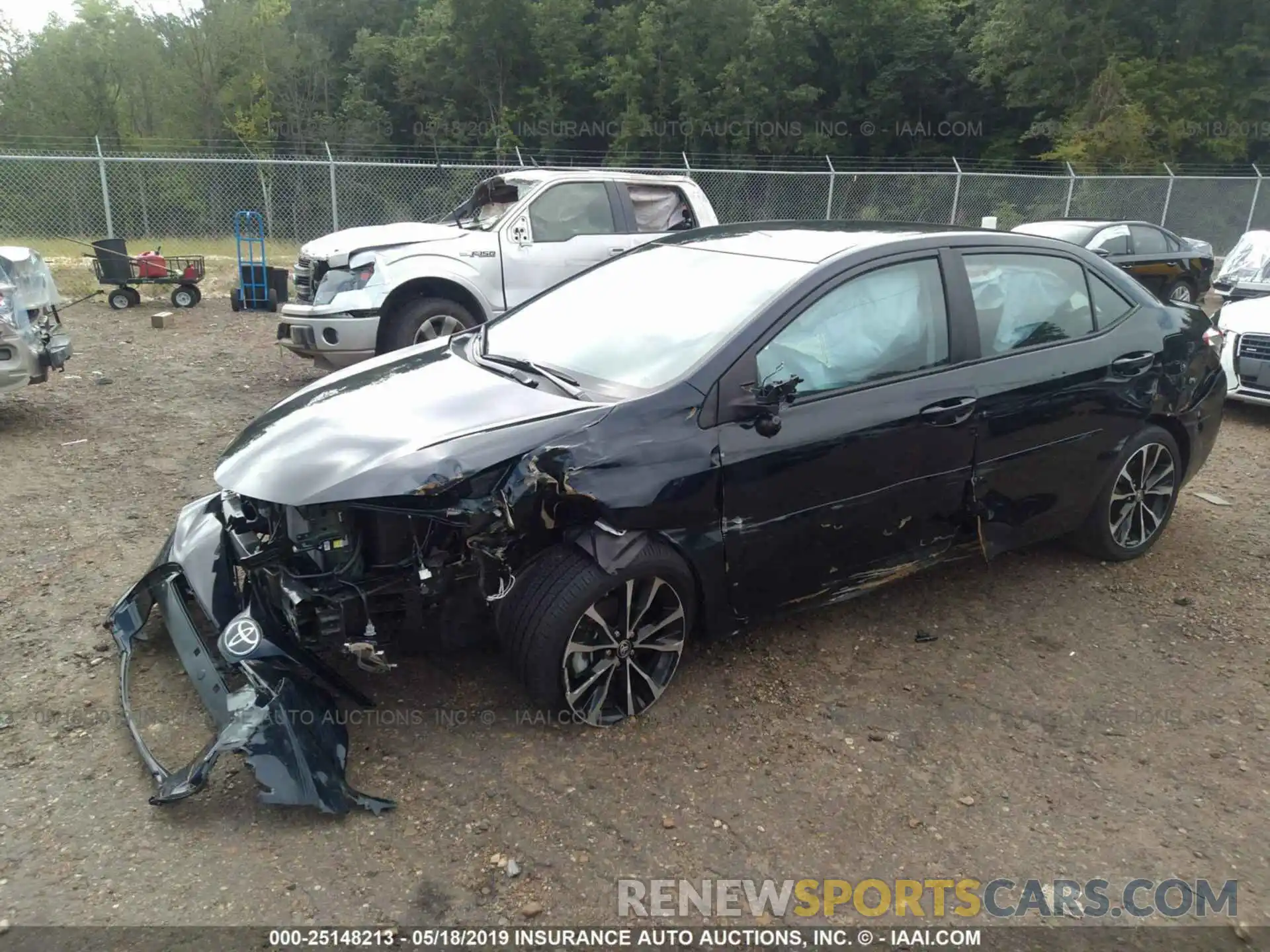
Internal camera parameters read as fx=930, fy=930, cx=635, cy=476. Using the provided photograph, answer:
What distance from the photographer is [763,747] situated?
320cm

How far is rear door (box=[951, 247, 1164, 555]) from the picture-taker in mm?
3879

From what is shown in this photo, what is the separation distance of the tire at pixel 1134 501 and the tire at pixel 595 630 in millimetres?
2348

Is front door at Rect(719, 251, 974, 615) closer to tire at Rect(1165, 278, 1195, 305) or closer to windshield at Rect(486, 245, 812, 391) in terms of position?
windshield at Rect(486, 245, 812, 391)

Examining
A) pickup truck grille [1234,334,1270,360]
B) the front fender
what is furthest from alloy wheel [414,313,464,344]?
pickup truck grille [1234,334,1270,360]

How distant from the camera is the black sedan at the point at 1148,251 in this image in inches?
474

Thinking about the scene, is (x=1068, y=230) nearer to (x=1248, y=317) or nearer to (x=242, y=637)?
(x=1248, y=317)

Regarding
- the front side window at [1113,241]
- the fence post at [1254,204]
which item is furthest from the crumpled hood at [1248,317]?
the fence post at [1254,204]

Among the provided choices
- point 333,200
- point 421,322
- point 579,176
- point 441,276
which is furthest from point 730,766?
point 333,200

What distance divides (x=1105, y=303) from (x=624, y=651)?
291 cm

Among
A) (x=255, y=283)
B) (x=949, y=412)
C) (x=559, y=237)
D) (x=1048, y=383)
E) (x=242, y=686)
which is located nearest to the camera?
(x=242, y=686)

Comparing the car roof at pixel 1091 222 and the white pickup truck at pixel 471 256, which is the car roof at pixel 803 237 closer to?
the white pickup truck at pixel 471 256

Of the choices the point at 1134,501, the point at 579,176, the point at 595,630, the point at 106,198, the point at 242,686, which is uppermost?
the point at 579,176

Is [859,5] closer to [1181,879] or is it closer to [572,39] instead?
[572,39]

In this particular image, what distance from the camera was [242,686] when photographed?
131 inches
